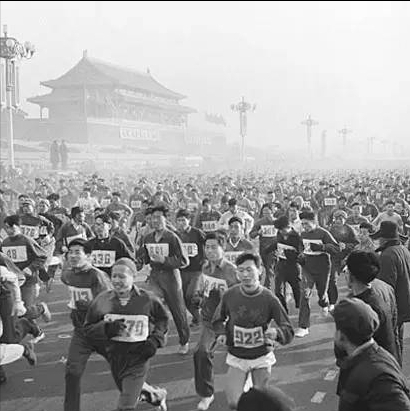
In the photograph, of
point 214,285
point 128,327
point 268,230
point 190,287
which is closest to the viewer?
point 128,327

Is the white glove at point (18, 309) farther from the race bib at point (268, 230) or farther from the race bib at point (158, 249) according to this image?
the race bib at point (268, 230)

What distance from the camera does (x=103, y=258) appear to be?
7555 mm

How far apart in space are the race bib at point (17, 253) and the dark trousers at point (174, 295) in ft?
5.64

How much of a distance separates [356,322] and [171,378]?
3800 millimetres

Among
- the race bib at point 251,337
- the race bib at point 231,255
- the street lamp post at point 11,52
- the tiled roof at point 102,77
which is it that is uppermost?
the tiled roof at point 102,77

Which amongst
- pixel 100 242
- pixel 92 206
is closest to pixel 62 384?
pixel 100 242

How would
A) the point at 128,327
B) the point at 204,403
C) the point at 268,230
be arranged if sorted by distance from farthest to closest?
the point at 268,230, the point at 204,403, the point at 128,327

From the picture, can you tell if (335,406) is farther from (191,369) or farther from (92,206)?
(92,206)

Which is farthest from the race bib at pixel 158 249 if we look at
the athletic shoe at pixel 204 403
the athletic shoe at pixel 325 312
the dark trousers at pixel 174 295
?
the athletic shoe at pixel 325 312

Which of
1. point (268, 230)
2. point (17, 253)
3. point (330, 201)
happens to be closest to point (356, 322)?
point (17, 253)

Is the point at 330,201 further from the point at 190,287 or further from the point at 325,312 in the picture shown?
the point at 190,287

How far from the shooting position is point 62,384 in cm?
637

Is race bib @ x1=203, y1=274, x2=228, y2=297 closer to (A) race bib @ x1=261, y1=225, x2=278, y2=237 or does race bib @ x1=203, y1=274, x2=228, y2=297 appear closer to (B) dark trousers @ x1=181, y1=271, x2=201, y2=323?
(B) dark trousers @ x1=181, y1=271, x2=201, y2=323

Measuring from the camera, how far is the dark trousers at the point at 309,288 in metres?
8.09
